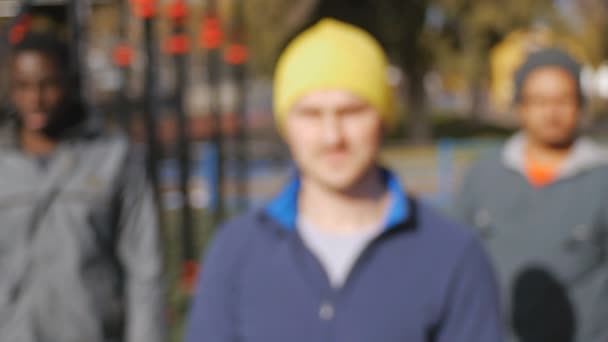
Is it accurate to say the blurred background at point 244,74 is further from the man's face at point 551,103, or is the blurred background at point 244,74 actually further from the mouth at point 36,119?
the mouth at point 36,119

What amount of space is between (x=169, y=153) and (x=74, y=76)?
20362mm

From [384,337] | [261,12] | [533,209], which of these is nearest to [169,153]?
[261,12]

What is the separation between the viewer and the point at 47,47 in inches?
102

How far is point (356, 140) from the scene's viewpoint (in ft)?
5.29

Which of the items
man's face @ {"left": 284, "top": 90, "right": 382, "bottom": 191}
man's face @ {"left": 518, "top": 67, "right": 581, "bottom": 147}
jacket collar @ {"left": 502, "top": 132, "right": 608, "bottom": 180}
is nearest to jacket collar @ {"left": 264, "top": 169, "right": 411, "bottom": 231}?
man's face @ {"left": 284, "top": 90, "right": 382, "bottom": 191}

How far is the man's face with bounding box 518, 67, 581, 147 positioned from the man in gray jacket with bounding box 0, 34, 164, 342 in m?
1.33

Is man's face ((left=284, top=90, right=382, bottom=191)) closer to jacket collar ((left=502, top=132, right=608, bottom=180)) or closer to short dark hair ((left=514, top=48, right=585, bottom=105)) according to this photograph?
short dark hair ((left=514, top=48, right=585, bottom=105))

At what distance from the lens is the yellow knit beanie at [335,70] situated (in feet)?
5.49

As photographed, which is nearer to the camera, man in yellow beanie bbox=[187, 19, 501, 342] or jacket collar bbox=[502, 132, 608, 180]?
man in yellow beanie bbox=[187, 19, 501, 342]

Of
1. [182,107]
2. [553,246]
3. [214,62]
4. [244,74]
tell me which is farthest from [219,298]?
[244,74]

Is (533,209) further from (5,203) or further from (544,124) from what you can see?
(5,203)

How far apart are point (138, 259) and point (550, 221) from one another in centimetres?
142

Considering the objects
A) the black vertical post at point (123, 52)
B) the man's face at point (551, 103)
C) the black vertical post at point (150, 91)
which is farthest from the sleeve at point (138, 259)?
the black vertical post at point (123, 52)

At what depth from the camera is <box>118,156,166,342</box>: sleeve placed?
107 inches
